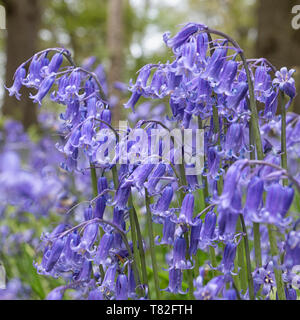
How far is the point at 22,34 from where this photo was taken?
5.00 metres

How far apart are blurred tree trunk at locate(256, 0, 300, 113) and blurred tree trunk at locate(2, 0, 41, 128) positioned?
7.30 feet

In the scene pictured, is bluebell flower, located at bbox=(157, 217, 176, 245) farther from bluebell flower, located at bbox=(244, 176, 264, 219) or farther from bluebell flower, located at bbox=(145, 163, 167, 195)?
bluebell flower, located at bbox=(244, 176, 264, 219)

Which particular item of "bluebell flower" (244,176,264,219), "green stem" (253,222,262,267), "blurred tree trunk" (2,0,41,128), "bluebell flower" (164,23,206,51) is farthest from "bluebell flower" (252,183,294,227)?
"blurred tree trunk" (2,0,41,128)

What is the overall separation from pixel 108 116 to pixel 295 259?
2.10 feet

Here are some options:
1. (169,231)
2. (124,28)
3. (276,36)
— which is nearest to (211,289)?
(169,231)

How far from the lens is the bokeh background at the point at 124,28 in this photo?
3445 millimetres

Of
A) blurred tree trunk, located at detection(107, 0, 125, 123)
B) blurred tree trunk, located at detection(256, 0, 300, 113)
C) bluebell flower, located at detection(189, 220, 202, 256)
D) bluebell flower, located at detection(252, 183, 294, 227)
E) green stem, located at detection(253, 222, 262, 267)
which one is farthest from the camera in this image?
blurred tree trunk, located at detection(107, 0, 125, 123)

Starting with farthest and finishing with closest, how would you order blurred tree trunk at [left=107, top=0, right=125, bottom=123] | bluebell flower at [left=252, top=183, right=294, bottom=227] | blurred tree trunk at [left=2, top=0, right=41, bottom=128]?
blurred tree trunk at [left=107, top=0, right=125, bottom=123]
blurred tree trunk at [left=2, top=0, right=41, bottom=128]
bluebell flower at [left=252, top=183, right=294, bottom=227]

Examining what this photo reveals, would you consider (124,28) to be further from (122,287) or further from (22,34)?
(122,287)

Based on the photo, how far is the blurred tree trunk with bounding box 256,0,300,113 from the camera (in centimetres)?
338

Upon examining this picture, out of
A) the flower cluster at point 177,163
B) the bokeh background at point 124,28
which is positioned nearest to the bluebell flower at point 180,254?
the flower cluster at point 177,163

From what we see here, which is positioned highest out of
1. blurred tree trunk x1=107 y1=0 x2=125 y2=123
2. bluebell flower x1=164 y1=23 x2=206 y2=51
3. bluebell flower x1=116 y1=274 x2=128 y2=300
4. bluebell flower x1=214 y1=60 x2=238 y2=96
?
blurred tree trunk x1=107 y1=0 x2=125 y2=123

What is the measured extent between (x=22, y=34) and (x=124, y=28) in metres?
7.58

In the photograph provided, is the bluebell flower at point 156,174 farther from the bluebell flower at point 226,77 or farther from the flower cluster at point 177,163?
the bluebell flower at point 226,77
